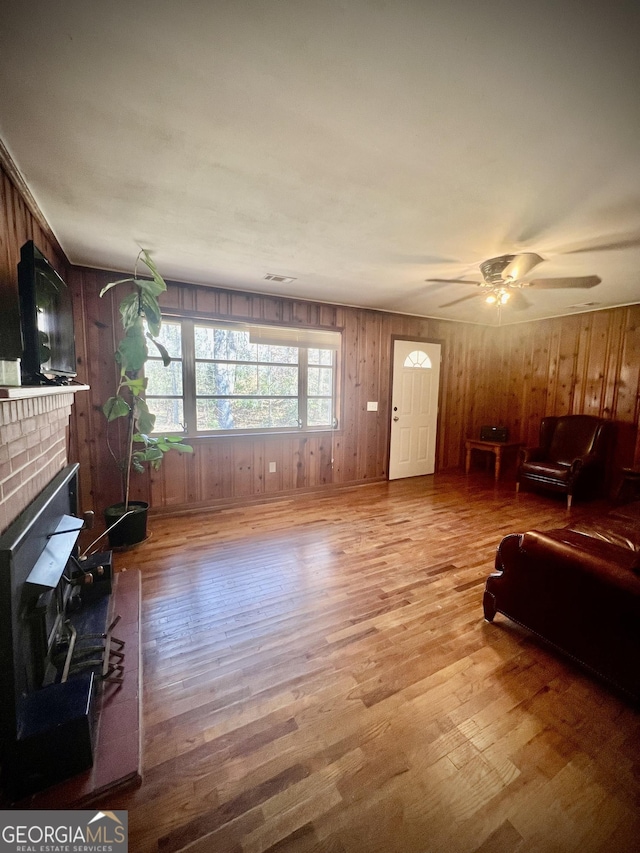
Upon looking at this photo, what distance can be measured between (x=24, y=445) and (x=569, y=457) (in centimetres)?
550

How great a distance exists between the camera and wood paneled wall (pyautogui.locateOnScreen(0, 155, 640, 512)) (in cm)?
329

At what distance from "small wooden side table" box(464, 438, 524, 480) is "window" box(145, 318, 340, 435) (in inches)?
93.0

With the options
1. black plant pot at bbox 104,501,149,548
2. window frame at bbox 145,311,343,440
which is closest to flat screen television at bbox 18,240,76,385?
black plant pot at bbox 104,501,149,548

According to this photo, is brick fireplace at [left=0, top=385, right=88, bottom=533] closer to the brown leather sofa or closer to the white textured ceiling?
the white textured ceiling

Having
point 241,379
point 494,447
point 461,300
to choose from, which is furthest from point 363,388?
point 494,447

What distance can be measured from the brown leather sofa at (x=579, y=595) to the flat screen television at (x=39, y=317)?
257 centimetres

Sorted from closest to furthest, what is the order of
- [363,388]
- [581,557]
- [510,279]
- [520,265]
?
[581,557], [520,265], [510,279], [363,388]

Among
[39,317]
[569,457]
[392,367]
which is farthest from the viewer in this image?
[392,367]

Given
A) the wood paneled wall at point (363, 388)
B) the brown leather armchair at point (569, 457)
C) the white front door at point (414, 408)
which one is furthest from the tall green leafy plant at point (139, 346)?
the brown leather armchair at point (569, 457)

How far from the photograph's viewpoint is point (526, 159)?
1.52 metres

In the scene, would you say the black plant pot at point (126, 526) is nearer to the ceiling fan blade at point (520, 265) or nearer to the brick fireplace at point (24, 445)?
the brick fireplace at point (24, 445)

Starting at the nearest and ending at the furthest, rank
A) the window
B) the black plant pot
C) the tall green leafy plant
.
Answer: the tall green leafy plant < the black plant pot < the window

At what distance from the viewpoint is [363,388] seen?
187 inches

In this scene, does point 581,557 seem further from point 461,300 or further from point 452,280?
point 461,300
